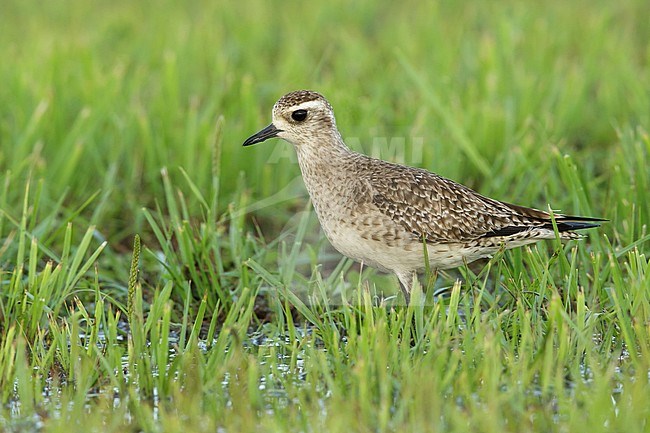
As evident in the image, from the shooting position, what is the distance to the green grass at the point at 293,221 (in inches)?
186

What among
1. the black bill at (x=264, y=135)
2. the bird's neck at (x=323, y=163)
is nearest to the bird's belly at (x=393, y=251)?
the bird's neck at (x=323, y=163)

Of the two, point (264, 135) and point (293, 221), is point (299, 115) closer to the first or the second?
point (264, 135)

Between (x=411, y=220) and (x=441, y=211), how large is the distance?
0.20 meters

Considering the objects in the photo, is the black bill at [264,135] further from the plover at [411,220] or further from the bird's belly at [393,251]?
the bird's belly at [393,251]

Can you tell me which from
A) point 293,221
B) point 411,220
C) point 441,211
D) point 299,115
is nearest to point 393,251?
point 411,220

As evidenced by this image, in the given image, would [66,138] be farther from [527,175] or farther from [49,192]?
[527,175]

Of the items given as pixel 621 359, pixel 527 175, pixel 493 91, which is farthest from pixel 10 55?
pixel 621 359

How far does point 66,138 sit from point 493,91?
3.69m

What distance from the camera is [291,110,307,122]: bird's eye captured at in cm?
677

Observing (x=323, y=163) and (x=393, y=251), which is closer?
(x=393, y=251)

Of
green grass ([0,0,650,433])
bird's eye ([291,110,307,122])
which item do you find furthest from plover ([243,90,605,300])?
bird's eye ([291,110,307,122])

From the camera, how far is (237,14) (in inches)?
538

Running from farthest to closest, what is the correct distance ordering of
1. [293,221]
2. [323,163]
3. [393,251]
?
1. [293,221]
2. [323,163]
3. [393,251]

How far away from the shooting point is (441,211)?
6.40 m
